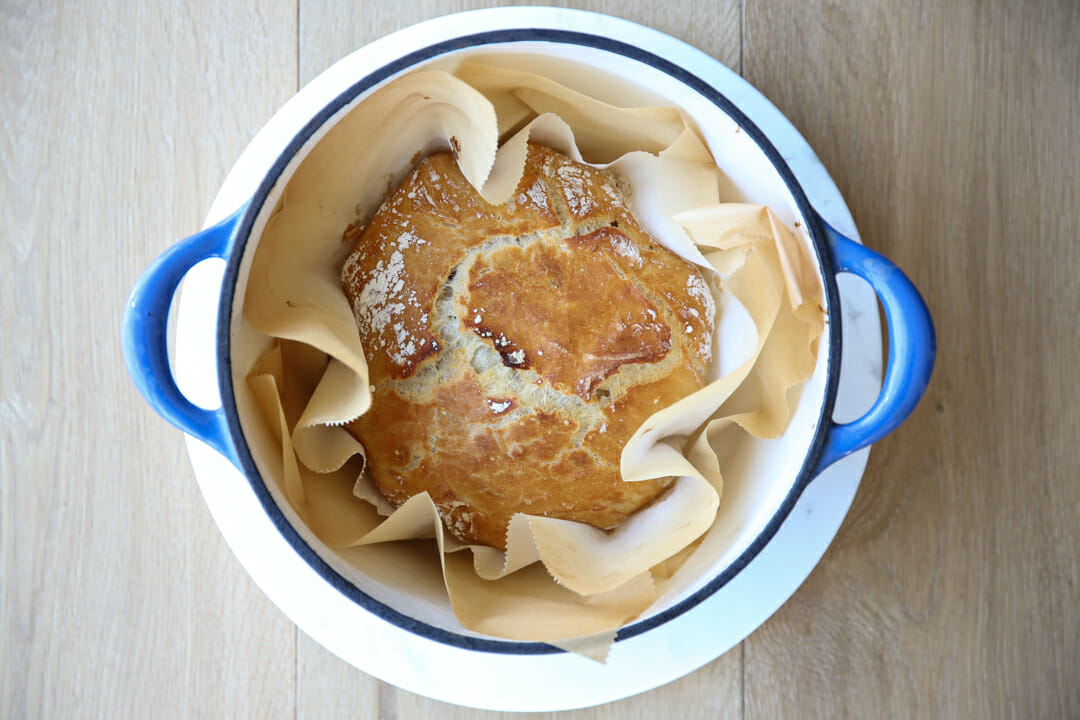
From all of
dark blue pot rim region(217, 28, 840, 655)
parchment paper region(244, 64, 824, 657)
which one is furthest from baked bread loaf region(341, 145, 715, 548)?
dark blue pot rim region(217, 28, 840, 655)

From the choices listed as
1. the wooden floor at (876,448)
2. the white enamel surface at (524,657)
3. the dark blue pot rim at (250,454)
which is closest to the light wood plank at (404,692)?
the wooden floor at (876,448)

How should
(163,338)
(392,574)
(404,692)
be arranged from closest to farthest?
1. (163,338)
2. (392,574)
3. (404,692)

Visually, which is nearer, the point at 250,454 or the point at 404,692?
the point at 250,454

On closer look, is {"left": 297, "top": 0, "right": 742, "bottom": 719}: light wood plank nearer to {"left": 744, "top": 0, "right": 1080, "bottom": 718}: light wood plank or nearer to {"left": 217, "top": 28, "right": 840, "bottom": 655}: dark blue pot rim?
{"left": 744, "top": 0, "right": 1080, "bottom": 718}: light wood plank

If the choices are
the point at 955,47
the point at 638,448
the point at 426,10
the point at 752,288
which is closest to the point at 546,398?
the point at 638,448

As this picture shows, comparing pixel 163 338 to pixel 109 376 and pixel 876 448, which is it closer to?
pixel 109 376

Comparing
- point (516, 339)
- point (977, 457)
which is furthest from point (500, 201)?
point (977, 457)
